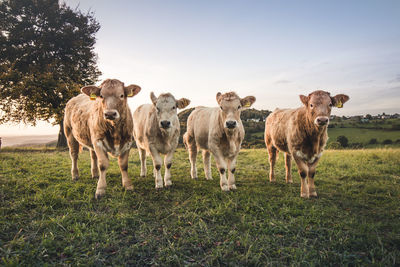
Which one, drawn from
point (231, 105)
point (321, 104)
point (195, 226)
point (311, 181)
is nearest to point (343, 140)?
point (311, 181)

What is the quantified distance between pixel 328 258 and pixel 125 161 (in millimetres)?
4689

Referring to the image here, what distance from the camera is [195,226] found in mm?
3557

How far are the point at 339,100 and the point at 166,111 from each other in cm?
417

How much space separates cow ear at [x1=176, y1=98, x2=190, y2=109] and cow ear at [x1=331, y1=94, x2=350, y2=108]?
3579 mm

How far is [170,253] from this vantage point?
2.82 meters

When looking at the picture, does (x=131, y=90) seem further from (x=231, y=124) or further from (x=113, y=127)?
(x=231, y=124)

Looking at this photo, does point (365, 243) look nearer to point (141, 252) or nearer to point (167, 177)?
point (141, 252)

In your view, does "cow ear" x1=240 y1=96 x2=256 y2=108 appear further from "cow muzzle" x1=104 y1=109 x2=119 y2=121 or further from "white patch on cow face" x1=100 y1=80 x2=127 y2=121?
"cow muzzle" x1=104 y1=109 x2=119 y2=121

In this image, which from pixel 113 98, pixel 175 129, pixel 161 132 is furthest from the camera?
pixel 175 129

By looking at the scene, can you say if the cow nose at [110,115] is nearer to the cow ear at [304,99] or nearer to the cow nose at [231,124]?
the cow nose at [231,124]

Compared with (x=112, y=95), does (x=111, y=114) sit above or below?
below

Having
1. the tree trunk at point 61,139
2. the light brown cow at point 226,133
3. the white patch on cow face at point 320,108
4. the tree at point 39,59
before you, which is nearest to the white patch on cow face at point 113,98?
the light brown cow at point 226,133

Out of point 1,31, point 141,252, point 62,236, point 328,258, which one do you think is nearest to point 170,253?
point 141,252

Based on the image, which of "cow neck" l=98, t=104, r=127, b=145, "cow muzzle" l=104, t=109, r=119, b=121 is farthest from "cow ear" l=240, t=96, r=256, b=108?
"cow muzzle" l=104, t=109, r=119, b=121
